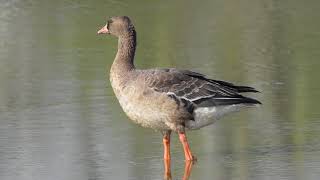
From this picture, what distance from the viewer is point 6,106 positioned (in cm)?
1425

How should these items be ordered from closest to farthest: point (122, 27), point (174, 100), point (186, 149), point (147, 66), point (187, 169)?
point (187, 169) → point (186, 149) → point (174, 100) → point (122, 27) → point (147, 66)

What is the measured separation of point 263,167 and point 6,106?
15.8 ft

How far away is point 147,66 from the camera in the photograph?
16.7 metres

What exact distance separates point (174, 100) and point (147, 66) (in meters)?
5.61

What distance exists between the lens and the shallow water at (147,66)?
1089 centimetres

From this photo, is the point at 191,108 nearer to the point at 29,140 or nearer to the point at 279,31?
the point at 29,140

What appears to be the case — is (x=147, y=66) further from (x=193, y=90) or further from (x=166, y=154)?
(x=166, y=154)

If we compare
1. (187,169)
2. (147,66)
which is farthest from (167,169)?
(147,66)

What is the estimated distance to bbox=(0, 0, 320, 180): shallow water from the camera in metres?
10.9

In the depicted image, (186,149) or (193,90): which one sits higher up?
(193,90)

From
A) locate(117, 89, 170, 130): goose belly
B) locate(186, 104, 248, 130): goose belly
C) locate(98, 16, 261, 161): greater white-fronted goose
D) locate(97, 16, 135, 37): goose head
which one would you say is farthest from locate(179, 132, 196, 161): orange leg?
locate(97, 16, 135, 37): goose head

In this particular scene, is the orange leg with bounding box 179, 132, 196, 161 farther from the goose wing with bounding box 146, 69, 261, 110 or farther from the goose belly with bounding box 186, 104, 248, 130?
the goose wing with bounding box 146, 69, 261, 110

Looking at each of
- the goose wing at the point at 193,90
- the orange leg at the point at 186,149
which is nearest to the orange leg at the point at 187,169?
the orange leg at the point at 186,149

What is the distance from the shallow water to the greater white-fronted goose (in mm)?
372
